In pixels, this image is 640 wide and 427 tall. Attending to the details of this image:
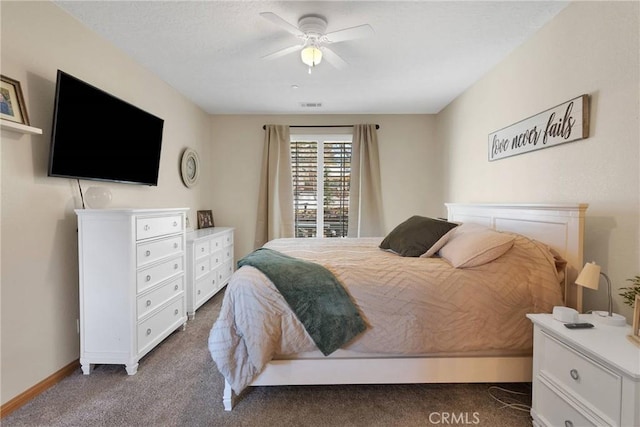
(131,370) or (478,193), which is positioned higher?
(478,193)

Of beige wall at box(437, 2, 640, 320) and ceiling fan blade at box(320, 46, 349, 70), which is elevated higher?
ceiling fan blade at box(320, 46, 349, 70)

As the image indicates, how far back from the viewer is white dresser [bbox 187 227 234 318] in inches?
123

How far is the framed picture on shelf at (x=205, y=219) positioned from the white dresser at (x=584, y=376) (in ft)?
12.7

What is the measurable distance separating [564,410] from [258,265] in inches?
66.6

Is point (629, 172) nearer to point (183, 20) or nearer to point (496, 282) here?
point (496, 282)

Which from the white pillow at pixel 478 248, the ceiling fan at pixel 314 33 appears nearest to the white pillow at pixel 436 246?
Result: the white pillow at pixel 478 248

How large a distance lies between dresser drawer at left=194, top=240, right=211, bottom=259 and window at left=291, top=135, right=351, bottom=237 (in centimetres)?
145

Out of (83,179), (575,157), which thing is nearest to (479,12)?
(575,157)

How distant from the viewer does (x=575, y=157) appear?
193 cm

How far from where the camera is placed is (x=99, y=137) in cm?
221

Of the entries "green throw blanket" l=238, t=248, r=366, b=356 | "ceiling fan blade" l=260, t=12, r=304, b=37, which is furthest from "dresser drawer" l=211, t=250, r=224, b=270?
"ceiling fan blade" l=260, t=12, r=304, b=37

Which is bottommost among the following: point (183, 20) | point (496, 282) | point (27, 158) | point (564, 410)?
point (564, 410)

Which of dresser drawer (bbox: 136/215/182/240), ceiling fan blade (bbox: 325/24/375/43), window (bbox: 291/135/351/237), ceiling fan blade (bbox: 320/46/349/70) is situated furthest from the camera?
window (bbox: 291/135/351/237)

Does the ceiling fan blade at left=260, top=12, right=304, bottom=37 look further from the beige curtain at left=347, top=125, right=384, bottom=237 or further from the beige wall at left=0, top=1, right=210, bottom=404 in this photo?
the beige curtain at left=347, top=125, right=384, bottom=237
